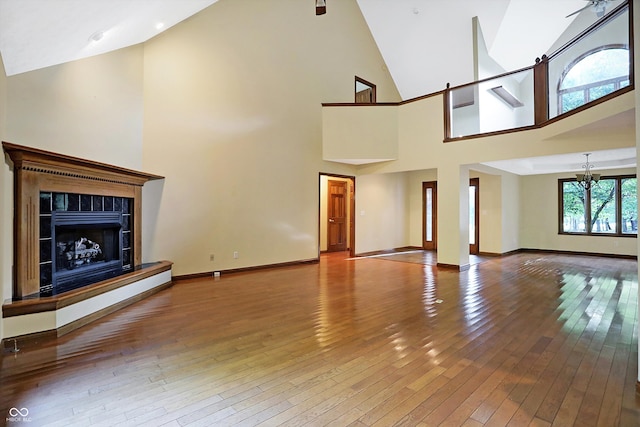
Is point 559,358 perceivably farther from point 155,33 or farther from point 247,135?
point 155,33

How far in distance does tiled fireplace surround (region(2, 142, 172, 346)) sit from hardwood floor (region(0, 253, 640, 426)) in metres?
0.22

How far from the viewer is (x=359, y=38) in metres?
8.12

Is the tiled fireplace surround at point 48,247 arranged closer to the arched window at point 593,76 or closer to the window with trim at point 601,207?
the arched window at point 593,76

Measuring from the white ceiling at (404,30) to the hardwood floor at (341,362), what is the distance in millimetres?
2674

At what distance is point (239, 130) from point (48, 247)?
3.48 m

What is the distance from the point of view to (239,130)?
18.8ft

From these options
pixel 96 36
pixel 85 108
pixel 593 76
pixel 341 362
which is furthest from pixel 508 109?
pixel 85 108

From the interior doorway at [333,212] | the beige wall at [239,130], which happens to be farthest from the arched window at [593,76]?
the interior doorway at [333,212]

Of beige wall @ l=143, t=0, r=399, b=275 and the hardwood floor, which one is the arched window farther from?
beige wall @ l=143, t=0, r=399, b=275

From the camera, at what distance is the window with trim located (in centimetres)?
745

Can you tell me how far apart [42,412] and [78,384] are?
292 millimetres

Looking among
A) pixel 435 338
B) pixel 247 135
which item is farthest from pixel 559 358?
pixel 247 135

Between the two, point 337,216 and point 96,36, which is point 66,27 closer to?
point 96,36

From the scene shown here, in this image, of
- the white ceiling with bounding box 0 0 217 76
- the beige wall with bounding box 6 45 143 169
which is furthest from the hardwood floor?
the white ceiling with bounding box 0 0 217 76
